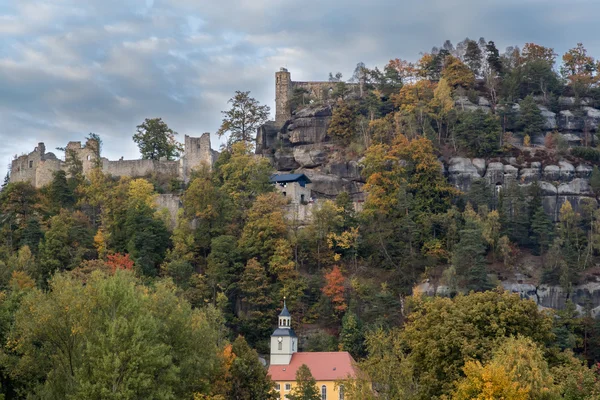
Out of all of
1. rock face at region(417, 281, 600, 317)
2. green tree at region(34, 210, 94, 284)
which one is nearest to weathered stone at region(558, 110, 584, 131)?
rock face at region(417, 281, 600, 317)

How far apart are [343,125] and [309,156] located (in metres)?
4.11

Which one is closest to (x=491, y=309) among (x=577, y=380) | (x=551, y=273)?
(x=577, y=380)

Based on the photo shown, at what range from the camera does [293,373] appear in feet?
211

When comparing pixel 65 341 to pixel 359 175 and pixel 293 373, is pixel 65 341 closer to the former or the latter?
pixel 293 373

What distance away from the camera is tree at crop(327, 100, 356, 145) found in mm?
87062

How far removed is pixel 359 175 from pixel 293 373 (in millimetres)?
24234

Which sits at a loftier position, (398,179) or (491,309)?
(398,179)

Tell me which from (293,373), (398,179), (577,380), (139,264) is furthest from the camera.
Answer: (398,179)

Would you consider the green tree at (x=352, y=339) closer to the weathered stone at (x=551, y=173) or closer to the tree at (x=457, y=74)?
the weathered stone at (x=551, y=173)

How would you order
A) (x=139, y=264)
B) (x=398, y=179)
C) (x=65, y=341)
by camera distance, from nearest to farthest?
(x=65, y=341) → (x=139, y=264) → (x=398, y=179)

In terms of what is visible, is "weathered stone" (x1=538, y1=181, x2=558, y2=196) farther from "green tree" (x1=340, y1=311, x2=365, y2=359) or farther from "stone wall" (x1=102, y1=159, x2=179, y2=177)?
"stone wall" (x1=102, y1=159, x2=179, y2=177)

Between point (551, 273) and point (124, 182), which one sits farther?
point (124, 182)

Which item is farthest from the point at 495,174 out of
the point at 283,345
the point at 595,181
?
the point at 283,345

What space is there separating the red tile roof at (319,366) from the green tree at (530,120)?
32944 mm
